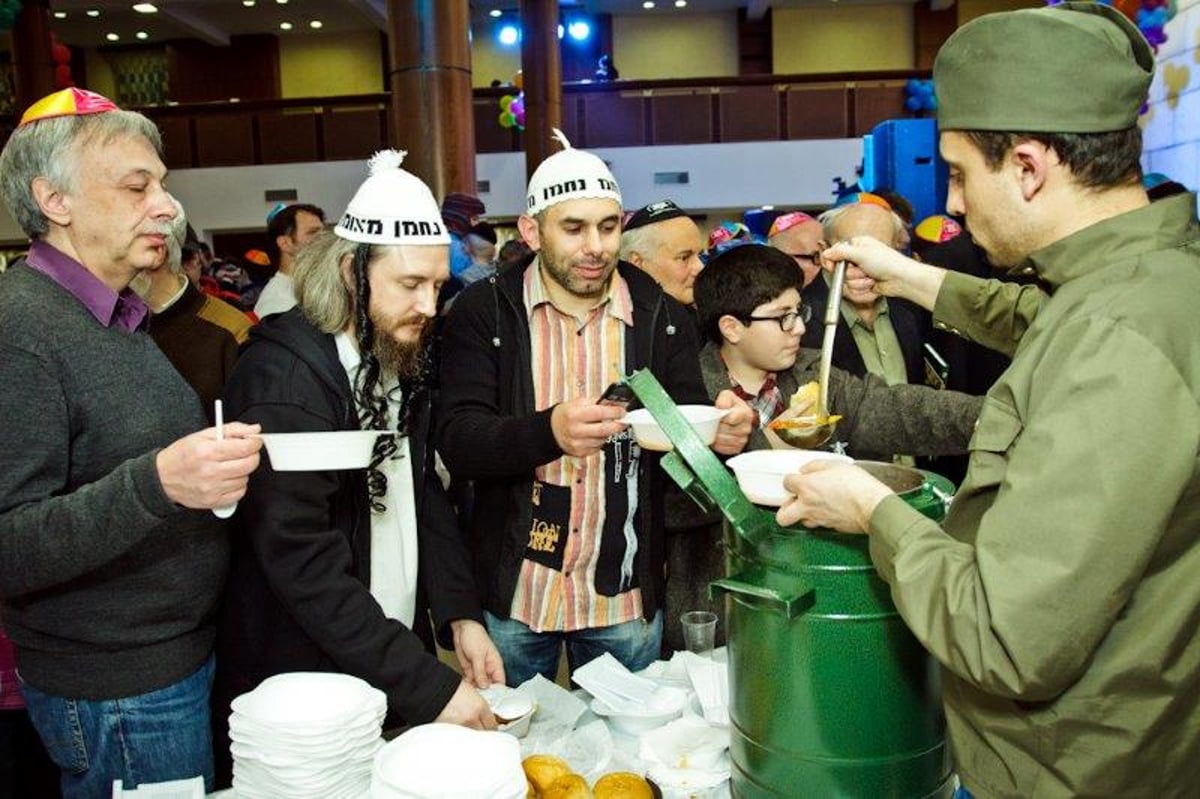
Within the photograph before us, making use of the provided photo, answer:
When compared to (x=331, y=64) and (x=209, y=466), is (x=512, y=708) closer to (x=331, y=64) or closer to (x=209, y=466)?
(x=209, y=466)

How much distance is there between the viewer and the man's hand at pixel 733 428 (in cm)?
212

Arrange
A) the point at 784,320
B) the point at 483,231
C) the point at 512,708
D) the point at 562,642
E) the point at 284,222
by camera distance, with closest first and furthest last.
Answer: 1. the point at 512,708
2. the point at 562,642
3. the point at 784,320
4. the point at 284,222
5. the point at 483,231

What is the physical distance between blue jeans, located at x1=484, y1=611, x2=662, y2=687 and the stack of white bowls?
1055 millimetres

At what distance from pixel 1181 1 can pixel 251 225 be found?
14208 mm

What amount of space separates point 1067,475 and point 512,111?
49.8 ft

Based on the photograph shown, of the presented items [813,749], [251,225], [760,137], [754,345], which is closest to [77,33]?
[251,225]

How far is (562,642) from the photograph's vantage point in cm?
253

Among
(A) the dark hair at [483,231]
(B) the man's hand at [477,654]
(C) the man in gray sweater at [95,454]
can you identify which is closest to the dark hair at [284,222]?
(A) the dark hair at [483,231]

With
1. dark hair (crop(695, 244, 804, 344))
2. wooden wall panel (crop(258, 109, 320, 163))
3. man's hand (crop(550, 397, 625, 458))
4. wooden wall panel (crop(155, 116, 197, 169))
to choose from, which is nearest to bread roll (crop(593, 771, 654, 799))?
man's hand (crop(550, 397, 625, 458))

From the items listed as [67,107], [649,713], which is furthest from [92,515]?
[649,713]

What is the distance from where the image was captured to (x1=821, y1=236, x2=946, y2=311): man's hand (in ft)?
6.64

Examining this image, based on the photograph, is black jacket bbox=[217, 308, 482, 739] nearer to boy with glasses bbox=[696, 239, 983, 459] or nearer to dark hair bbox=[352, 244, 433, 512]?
dark hair bbox=[352, 244, 433, 512]

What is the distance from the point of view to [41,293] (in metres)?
1.62

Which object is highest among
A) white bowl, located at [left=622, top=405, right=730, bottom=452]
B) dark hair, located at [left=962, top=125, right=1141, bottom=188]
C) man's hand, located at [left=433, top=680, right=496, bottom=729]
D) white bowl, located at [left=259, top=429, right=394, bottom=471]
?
dark hair, located at [left=962, top=125, right=1141, bottom=188]
